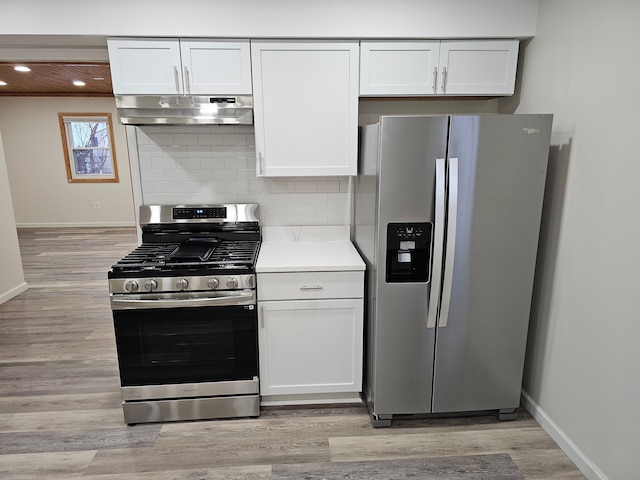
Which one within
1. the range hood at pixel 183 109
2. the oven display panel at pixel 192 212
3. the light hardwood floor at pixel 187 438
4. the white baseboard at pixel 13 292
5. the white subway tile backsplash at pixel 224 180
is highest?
the range hood at pixel 183 109

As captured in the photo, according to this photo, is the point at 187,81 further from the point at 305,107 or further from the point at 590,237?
the point at 590,237

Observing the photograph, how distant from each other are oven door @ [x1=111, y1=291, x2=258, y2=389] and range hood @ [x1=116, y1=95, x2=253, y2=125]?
3.20ft

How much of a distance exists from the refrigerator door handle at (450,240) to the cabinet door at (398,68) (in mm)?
641

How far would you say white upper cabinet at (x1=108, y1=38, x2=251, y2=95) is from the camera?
2193 millimetres

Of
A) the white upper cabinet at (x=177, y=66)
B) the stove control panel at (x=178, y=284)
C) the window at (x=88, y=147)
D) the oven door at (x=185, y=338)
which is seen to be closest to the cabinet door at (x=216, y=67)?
the white upper cabinet at (x=177, y=66)

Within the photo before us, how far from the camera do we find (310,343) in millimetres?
2314

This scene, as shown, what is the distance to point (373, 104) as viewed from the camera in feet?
8.80

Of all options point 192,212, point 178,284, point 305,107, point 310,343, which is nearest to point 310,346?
point 310,343

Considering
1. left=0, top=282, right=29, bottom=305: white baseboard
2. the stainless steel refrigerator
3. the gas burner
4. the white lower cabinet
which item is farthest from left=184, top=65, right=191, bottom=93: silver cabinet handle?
left=0, top=282, right=29, bottom=305: white baseboard

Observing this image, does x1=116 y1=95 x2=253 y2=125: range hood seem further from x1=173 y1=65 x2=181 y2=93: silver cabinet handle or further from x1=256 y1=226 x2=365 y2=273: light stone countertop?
x1=256 y1=226 x2=365 y2=273: light stone countertop

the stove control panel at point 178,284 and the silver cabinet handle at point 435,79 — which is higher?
the silver cabinet handle at point 435,79

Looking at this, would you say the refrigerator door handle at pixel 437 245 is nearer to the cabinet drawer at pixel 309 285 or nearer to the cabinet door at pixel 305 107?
the cabinet drawer at pixel 309 285

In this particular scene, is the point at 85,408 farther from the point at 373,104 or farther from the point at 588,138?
the point at 588,138

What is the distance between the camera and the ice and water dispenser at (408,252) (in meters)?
2.02
